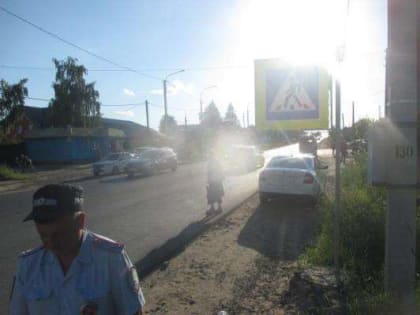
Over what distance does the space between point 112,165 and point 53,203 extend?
79.8ft

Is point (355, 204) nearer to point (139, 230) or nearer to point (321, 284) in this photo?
point (321, 284)

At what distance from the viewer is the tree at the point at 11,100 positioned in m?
35.5

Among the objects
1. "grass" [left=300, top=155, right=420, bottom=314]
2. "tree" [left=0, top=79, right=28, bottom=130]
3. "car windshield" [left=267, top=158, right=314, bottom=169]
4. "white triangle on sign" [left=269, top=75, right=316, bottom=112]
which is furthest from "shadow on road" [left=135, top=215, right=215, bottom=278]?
"tree" [left=0, top=79, right=28, bottom=130]

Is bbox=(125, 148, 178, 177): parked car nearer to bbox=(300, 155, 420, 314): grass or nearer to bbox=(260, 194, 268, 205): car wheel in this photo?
bbox=(260, 194, 268, 205): car wheel

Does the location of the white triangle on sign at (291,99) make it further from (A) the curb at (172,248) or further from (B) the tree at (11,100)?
(B) the tree at (11,100)

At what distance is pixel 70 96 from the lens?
2018 inches

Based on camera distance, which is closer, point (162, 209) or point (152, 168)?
point (162, 209)

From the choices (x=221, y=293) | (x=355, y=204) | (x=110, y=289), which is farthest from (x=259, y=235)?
(x=110, y=289)

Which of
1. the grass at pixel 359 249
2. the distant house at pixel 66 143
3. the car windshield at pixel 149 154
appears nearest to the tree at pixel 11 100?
the distant house at pixel 66 143

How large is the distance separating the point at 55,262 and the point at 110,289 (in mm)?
309

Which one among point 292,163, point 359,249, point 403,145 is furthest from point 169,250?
point 292,163

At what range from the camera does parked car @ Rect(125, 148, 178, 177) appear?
23.7m

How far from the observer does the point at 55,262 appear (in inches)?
80.7

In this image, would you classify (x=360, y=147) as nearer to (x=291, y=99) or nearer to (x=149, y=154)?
(x=149, y=154)
